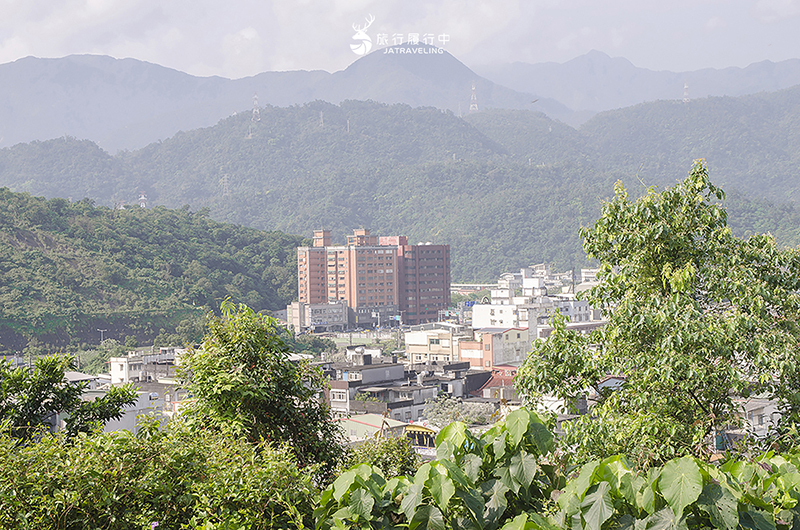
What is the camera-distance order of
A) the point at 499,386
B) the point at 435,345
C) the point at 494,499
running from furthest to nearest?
the point at 435,345
the point at 499,386
the point at 494,499

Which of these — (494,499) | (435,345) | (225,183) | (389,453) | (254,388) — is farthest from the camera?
(225,183)

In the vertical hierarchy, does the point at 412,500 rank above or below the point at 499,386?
above

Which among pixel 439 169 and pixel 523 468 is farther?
pixel 439 169

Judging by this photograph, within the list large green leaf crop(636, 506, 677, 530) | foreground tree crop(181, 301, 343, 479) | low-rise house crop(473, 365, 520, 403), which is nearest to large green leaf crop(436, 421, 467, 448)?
large green leaf crop(636, 506, 677, 530)

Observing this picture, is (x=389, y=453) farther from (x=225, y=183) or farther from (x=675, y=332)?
(x=225, y=183)

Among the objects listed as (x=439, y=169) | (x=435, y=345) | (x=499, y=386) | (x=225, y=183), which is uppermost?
(x=439, y=169)

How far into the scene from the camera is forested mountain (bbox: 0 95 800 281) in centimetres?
11738

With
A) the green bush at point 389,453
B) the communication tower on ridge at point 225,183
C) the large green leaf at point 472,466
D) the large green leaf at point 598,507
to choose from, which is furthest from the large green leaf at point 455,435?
the communication tower on ridge at point 225,183

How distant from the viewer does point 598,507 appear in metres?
2.69

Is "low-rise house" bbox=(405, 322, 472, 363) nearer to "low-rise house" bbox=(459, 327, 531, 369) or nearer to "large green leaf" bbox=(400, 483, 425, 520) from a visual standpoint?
"low-rise house" bbox=(459, 327, 531, 369)

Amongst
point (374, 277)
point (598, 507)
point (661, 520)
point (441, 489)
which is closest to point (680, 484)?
point (661, 520)

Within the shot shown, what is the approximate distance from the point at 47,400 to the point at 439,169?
462 feet

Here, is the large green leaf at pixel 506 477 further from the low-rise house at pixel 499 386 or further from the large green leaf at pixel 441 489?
the low-rise house at pixel 499 386

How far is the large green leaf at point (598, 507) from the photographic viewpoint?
2664mm
